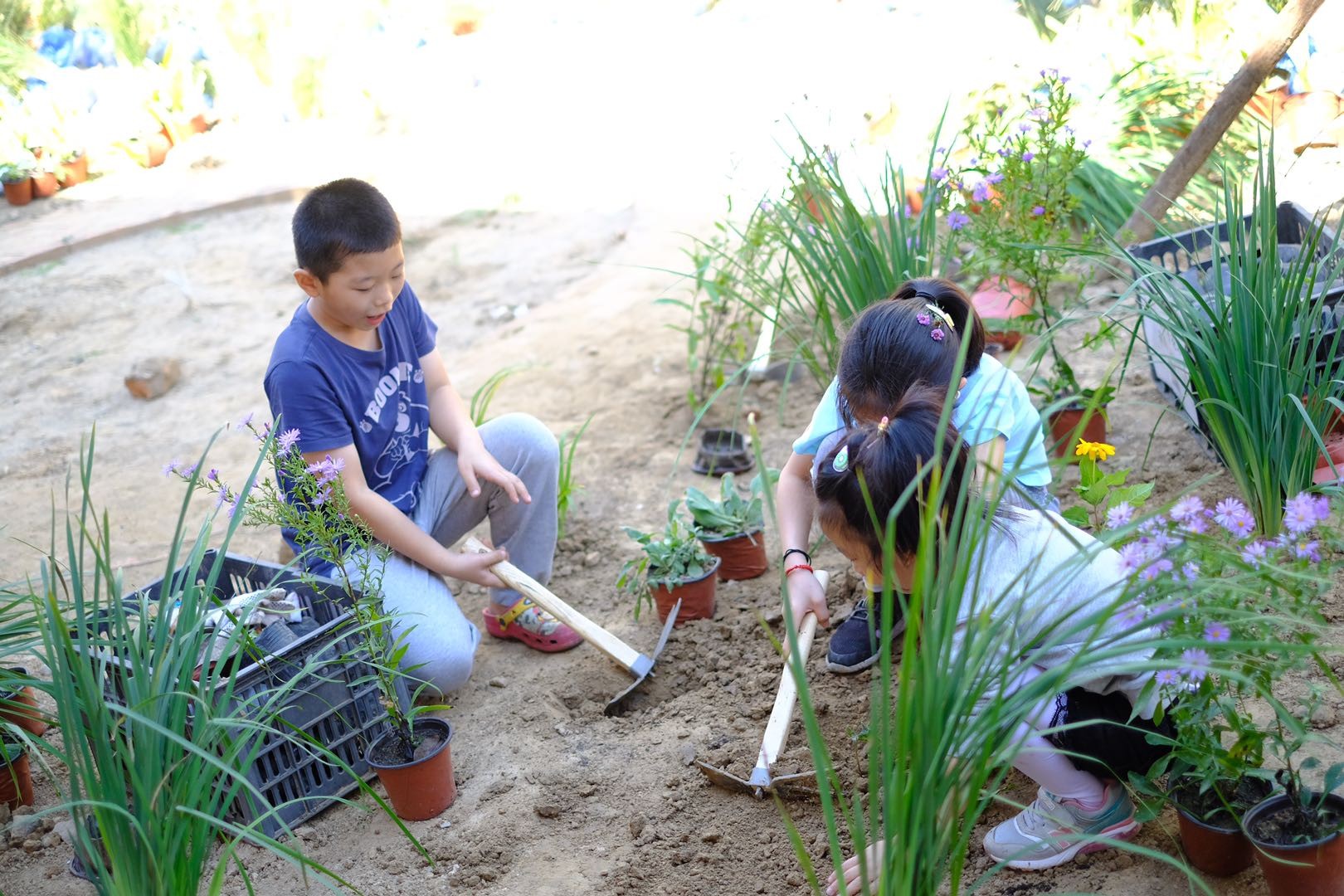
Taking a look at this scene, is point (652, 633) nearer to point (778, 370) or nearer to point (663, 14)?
point (778, 370)

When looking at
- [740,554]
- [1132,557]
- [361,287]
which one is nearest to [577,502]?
[740,554]

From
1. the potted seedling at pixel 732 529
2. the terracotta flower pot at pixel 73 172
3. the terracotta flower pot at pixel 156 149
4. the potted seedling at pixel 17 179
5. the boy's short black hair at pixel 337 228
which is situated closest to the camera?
the boy's short black hair at pixel 337 228

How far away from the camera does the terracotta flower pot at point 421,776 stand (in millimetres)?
2072

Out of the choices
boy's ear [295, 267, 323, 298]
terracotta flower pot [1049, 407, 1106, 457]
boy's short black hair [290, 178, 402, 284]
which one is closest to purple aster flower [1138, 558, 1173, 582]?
terracotta flower pot [1049, 407, 1106, 457]

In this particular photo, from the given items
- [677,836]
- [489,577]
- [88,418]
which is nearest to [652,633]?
[489,577]

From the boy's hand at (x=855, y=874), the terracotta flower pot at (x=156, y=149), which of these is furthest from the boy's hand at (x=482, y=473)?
the terracotta flower pot at (x=156, y=149)

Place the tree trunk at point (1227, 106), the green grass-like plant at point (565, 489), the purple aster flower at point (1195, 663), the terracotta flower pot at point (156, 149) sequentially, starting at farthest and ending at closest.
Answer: the terracotta flower pot at point (156, 149), the green grass-like plant at point (565, 489), the tree trunk at point (1227, 106), the purple aster flower at point (1195, 663)

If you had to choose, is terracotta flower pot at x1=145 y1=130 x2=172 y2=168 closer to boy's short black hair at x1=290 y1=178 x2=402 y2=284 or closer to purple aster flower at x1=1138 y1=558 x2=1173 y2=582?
boy's short black hair at x1=290 y1=178 x2=402 y2=284

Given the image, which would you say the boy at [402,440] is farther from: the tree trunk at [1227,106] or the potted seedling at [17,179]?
the potted seedling at [17,179]

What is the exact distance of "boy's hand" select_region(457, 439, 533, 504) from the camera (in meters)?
2.66

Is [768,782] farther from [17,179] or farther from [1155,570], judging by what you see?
[17,179]

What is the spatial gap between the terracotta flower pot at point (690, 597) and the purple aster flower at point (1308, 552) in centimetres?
143

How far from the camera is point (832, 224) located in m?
2.79

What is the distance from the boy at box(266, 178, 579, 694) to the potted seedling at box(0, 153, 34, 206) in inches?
243
